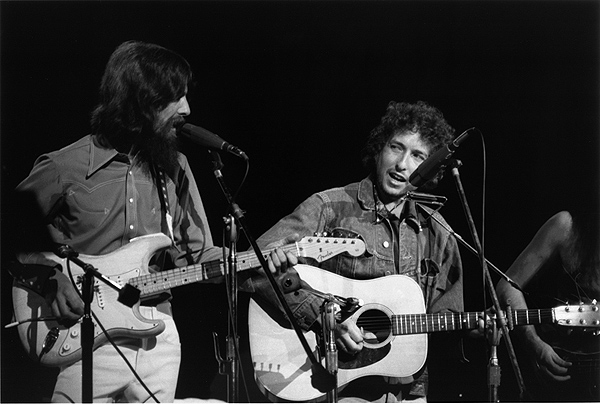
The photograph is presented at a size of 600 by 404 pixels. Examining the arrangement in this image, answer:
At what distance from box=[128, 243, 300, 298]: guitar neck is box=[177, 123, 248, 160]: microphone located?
67cm

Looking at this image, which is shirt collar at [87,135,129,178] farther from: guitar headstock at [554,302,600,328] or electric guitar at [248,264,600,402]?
guitar headstock at [554,302,600,328]

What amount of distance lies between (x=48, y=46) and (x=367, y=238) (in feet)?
7.35

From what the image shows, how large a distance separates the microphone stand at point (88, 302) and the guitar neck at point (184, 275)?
269 millimetres

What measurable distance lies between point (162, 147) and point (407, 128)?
1491 millimetres

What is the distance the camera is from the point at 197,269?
375 centimetres

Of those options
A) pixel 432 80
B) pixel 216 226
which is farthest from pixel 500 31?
pixel 216 226

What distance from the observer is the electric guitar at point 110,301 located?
11.9 feet

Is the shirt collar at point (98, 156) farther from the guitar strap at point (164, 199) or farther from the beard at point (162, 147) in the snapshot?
the guitar strap at point (164, 199)

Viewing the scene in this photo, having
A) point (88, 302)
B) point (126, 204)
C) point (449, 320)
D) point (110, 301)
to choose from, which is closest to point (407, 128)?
point (449, 320)

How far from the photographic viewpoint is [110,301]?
3682mm

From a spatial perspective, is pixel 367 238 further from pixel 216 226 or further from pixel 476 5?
pixel 476 5

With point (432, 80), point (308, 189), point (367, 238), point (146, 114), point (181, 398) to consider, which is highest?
point (432, 80)

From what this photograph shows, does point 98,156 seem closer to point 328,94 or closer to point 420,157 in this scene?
point 328,94

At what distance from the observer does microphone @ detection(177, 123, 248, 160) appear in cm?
334
